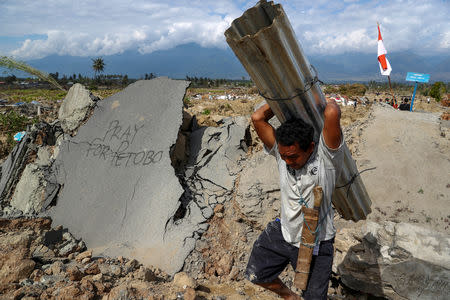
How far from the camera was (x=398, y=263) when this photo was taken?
8.43 ft

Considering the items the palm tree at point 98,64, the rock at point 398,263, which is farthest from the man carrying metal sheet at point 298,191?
the palm tree at point 98,64

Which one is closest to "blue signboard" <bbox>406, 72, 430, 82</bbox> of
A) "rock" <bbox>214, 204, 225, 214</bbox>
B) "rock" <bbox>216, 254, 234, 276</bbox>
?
"rock" <bbox>214, 204, 225, 214</bbox>

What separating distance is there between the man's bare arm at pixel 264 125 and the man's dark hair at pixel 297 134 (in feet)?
1.05

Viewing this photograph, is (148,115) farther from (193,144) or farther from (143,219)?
(143,219)

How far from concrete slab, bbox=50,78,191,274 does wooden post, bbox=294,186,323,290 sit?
2311mm

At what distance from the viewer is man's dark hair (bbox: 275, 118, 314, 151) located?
182 cm

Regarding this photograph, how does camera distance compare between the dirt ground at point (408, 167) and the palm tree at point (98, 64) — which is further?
the palm tree at point (98, 64)

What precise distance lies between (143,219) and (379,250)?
334 centimetres

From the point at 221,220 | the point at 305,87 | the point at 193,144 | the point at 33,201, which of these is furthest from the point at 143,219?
the point at 305,87

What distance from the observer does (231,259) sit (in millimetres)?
3984

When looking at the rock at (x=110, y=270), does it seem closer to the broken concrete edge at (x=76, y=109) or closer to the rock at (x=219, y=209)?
the rock at (x=219, y=209)

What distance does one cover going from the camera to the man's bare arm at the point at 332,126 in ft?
5.50

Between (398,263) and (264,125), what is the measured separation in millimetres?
1808

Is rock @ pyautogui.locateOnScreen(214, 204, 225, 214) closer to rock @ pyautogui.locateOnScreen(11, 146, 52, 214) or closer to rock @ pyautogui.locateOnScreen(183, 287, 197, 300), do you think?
rock @ pyautogui.locateOnScreen(183, 287, 197, 300)
